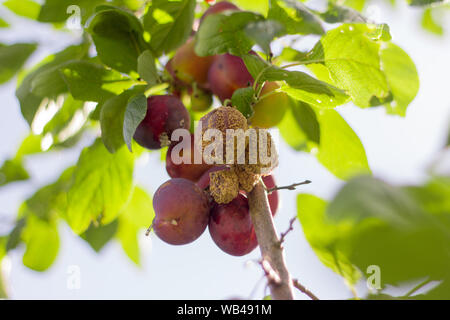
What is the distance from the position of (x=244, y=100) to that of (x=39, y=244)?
3.18 ft

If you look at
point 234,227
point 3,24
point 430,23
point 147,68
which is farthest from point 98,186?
point 430,23

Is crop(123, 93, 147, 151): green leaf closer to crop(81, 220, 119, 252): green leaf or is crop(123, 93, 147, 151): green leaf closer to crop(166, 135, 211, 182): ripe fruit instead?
crop(166, 135, 211, 182): ripe fruit

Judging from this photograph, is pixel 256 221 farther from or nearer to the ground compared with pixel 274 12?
nearer to the ground

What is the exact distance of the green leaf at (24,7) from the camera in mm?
1312

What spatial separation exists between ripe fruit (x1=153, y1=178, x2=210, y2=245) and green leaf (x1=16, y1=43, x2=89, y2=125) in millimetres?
418

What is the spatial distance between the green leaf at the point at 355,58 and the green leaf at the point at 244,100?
0.16 meters

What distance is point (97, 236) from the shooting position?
1.20 metres

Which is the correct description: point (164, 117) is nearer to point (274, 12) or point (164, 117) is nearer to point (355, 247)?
point (274, 12)

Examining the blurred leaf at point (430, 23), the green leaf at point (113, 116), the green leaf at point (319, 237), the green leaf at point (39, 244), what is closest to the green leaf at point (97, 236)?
the green leaf at point (39, 244)

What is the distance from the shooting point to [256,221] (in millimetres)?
666

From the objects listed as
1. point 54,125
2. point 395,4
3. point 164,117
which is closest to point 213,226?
point 164,117

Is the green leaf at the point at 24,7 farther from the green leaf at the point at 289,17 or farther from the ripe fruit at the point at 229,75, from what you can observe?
the green leaf at the point at 289,17

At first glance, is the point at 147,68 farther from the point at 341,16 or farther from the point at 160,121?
the point at 341,16

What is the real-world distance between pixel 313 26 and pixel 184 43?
1.34 ft
